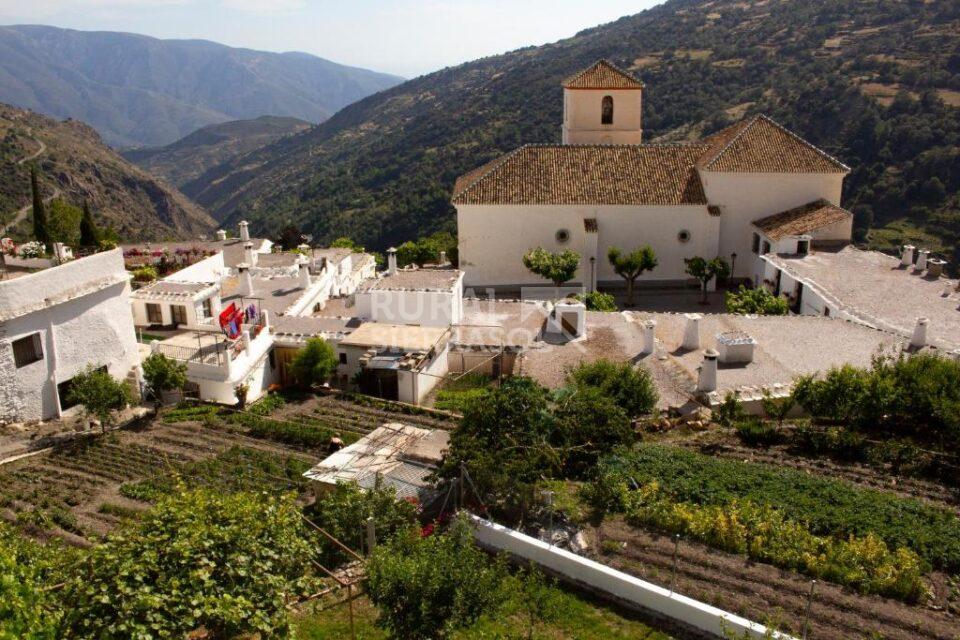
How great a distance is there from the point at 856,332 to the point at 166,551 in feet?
70.0

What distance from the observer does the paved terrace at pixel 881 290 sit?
79.0 ft

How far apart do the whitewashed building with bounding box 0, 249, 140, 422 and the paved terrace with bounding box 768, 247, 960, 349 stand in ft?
74.9

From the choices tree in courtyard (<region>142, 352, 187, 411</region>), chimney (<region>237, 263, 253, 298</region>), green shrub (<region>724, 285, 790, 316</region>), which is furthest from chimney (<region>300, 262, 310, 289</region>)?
green shrub (<region>724, 285, 790, 316</region>)

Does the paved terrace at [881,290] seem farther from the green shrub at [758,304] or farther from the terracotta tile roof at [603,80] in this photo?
the terracotta tile roof at [603,80]

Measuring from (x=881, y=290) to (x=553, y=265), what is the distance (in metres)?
12.3

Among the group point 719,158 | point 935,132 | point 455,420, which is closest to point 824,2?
point 935,132

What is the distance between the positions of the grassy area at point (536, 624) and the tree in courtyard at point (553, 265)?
68.1 feet

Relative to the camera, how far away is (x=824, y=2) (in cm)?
9650

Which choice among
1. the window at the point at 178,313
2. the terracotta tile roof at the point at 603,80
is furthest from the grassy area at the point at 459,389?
the terracotta tile roof at the point at 603,80

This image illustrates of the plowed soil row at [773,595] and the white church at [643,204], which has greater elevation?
the white church at [643,204]

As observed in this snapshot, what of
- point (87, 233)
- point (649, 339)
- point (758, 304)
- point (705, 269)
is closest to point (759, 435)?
point (649, 339)

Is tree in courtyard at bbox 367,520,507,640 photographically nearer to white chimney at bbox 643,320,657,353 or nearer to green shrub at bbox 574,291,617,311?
white chimney at bbox 643,320,657,353

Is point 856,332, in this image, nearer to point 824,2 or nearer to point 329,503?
point 329,503

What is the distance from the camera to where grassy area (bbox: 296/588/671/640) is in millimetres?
11484
